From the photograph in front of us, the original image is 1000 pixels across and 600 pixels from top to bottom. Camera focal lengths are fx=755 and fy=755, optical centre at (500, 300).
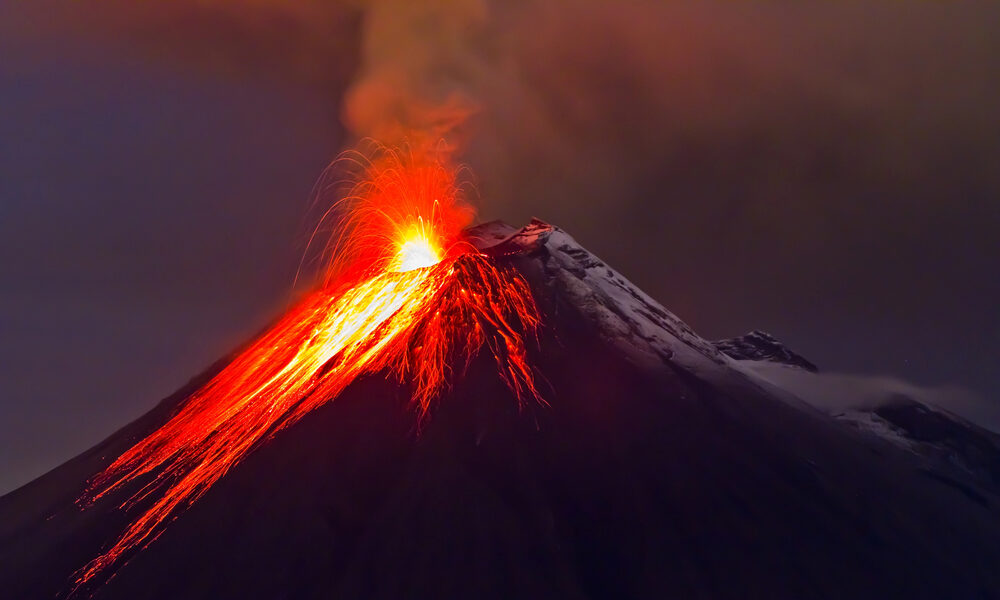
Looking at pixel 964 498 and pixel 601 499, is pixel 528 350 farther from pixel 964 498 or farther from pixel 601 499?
pixel 964 498

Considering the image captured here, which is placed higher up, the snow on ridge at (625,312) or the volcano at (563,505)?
the snow on ridge at (625,312)

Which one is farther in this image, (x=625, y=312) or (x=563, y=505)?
(x=625, y=312)

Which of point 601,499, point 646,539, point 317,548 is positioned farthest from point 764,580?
point 317,548

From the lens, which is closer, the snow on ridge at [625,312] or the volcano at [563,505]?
the volcano at [563,505]

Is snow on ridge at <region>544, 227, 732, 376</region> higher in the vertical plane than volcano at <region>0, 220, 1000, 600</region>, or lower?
higher

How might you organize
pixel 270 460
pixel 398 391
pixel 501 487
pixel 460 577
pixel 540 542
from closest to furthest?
pixel 460 577, pixel 540 542, pixel 501 487, pixel 270 460, pixel 398 391

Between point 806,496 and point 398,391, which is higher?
point 398,391

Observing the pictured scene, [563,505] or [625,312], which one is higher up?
[625,312]

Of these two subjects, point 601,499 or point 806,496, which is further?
point 806,496
